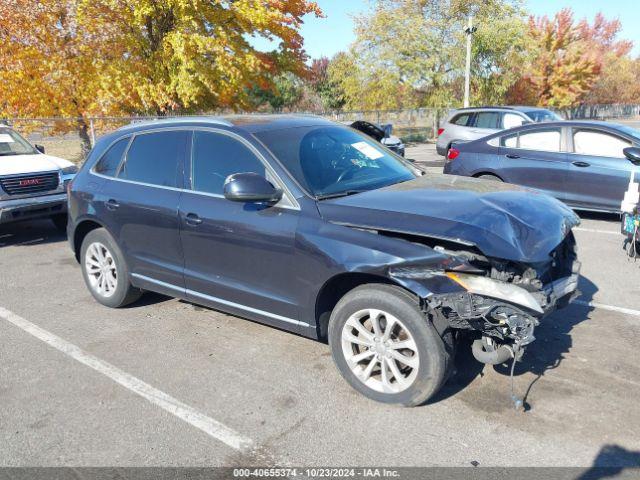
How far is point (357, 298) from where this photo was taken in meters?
3.45

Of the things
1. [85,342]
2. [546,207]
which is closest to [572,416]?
[546,207]

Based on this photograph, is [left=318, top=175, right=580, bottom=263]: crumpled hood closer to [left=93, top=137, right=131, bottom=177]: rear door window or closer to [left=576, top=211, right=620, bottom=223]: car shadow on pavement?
[left=93, top=137, right=131, bottom=177]: rear door window

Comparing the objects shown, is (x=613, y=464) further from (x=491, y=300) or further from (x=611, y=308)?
(x=611, y=308)

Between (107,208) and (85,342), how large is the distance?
1.24 m

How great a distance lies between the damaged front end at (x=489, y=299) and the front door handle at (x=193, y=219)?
5.67ft

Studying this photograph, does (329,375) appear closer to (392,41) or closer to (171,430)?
(171,430)

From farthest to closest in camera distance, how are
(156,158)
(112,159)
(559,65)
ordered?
(559,65), (112,159), (156,158)

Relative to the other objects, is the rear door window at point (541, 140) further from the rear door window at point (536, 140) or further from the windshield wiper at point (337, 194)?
the windshield wiper at point (337, 194)

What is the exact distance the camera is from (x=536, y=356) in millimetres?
4012

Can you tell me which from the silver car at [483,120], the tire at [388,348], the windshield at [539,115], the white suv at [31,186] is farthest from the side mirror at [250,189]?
the windshield at [539,115]

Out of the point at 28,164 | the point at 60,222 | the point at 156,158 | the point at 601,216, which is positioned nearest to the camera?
the point at 156,158

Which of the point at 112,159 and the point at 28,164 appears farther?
the point at 28,164

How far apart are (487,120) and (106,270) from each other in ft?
37.4

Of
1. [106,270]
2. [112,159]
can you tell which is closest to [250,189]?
[112,159]
